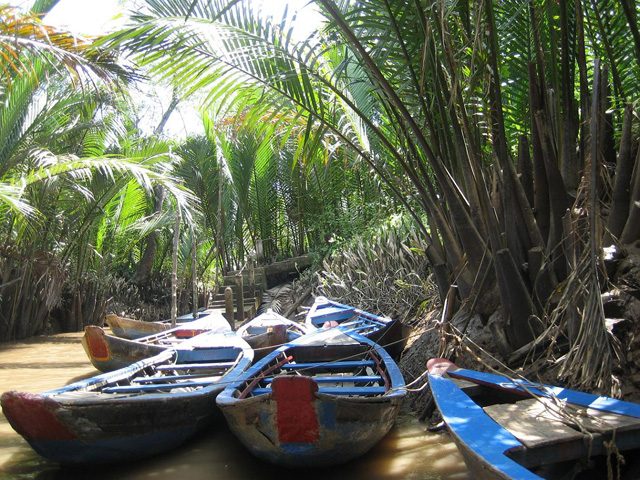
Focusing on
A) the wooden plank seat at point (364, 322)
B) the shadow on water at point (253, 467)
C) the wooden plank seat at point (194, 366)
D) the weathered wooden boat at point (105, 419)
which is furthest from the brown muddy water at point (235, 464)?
the wooden plank seat at point (364, 322)

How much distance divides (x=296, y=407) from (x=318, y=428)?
0.59 ft

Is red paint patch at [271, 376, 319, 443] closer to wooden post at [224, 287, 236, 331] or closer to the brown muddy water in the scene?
the brown muddy water

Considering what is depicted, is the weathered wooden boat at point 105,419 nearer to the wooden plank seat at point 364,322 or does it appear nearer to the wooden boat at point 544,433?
the wooden boat at point 544,433

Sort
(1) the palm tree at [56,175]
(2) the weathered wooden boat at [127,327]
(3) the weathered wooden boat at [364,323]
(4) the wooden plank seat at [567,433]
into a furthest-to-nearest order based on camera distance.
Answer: (2) the weathered wooden boat at [127,327], (1) the palm tree at [56,175], (3) the weathered wooden boat at [364,323], (4) the wooden plank seat at [567,433]

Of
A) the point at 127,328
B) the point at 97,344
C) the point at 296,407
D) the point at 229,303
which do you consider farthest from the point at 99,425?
the point at 229,303

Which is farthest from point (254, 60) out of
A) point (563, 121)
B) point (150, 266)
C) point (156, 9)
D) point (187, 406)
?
point (150, 266)

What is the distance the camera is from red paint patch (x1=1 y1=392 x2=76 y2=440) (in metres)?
3.08

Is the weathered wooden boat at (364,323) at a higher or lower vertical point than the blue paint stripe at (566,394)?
higher

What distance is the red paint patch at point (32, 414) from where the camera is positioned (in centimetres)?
308

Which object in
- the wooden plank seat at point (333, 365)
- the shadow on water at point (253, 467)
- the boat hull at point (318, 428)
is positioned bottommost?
the shadow on water at point (253, 467)

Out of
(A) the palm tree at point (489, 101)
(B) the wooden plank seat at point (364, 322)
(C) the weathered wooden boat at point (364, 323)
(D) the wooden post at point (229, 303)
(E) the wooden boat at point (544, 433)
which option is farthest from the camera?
(D) the wooden post at point (229, 303)

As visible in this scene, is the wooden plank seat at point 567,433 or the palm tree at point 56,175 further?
the palm tree at point 56,175

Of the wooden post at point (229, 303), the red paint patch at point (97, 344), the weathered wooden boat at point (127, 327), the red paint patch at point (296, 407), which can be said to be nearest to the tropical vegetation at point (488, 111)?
the red paint patch at point (296, 407)

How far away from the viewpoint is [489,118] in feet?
13.3
